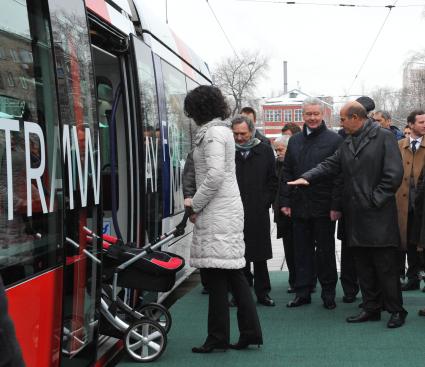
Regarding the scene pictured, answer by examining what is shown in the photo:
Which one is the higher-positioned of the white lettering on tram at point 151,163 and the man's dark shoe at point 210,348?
the white lettering on tram at point 151,163

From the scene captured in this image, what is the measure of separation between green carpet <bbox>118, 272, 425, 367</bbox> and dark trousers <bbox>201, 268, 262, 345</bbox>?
150 mm

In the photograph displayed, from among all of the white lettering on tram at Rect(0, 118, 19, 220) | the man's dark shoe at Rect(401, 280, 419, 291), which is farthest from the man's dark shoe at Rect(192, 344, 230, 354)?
the man's dark shoe at Rect(401, 280, 419, 291)

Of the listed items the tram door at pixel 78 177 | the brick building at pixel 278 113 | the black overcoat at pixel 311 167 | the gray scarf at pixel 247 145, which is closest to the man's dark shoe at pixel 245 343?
the tram door at pixel 78 177

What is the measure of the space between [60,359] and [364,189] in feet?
9.70

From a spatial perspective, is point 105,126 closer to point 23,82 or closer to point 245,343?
point 245,343

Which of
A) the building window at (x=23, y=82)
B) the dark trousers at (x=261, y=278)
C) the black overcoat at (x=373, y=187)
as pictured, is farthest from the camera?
the dark trousers at (x=261, y=278)

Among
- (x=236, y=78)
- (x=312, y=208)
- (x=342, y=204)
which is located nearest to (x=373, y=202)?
(x=342, y=204)

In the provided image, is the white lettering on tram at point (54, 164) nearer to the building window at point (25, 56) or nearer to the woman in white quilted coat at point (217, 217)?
the building window at point (25, 56)

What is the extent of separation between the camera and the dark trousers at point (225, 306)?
506 centimetres

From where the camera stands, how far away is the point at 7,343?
1.67 metres

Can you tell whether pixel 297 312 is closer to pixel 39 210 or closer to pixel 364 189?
pixel 364 189

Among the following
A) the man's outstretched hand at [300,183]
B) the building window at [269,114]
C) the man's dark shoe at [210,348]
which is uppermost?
the man's outstretched hand at [300,183]

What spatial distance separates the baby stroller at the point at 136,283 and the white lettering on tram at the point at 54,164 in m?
0.80

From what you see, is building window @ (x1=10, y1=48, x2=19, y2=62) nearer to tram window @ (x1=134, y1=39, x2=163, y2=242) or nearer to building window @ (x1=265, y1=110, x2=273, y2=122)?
tram window @ (x1=134, y1=39, x2=163, y2=242)
